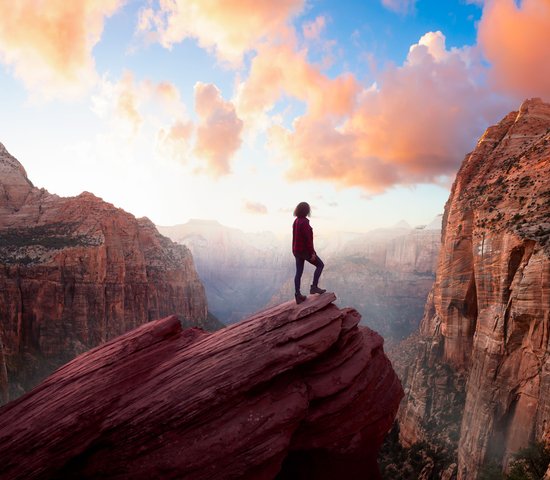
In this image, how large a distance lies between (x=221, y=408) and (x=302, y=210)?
7834 mm

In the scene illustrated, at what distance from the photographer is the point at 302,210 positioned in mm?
13477

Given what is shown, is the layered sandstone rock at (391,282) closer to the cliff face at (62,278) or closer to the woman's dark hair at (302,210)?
the cliff face at (62,278)

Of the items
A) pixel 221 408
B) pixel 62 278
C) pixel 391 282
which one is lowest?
pixel 391 282

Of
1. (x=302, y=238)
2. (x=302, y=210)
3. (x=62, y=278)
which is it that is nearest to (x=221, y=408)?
(x=302, y=238)

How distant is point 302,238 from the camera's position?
530 inches

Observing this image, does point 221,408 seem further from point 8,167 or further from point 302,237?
point 8,167

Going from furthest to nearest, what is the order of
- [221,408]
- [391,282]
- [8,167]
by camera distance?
[391,282] < [8,167] < [221,408]

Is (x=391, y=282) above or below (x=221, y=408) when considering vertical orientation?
below

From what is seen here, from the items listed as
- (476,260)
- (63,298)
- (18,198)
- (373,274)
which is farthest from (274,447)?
(373,274)

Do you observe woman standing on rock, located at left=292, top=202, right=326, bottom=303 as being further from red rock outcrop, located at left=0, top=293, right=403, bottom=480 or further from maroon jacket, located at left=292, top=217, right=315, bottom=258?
red rock outcrop, located at left=0, top=293, right=403, bottom=480

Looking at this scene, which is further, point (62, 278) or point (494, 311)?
point (62, 278)

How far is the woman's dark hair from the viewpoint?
13.5 m

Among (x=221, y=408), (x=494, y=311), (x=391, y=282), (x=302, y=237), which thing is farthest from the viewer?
(x=391, y=282)

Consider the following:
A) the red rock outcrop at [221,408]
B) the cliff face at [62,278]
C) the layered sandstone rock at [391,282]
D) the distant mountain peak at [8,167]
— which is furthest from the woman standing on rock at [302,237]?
the layered sandstone rock at [391,282]
